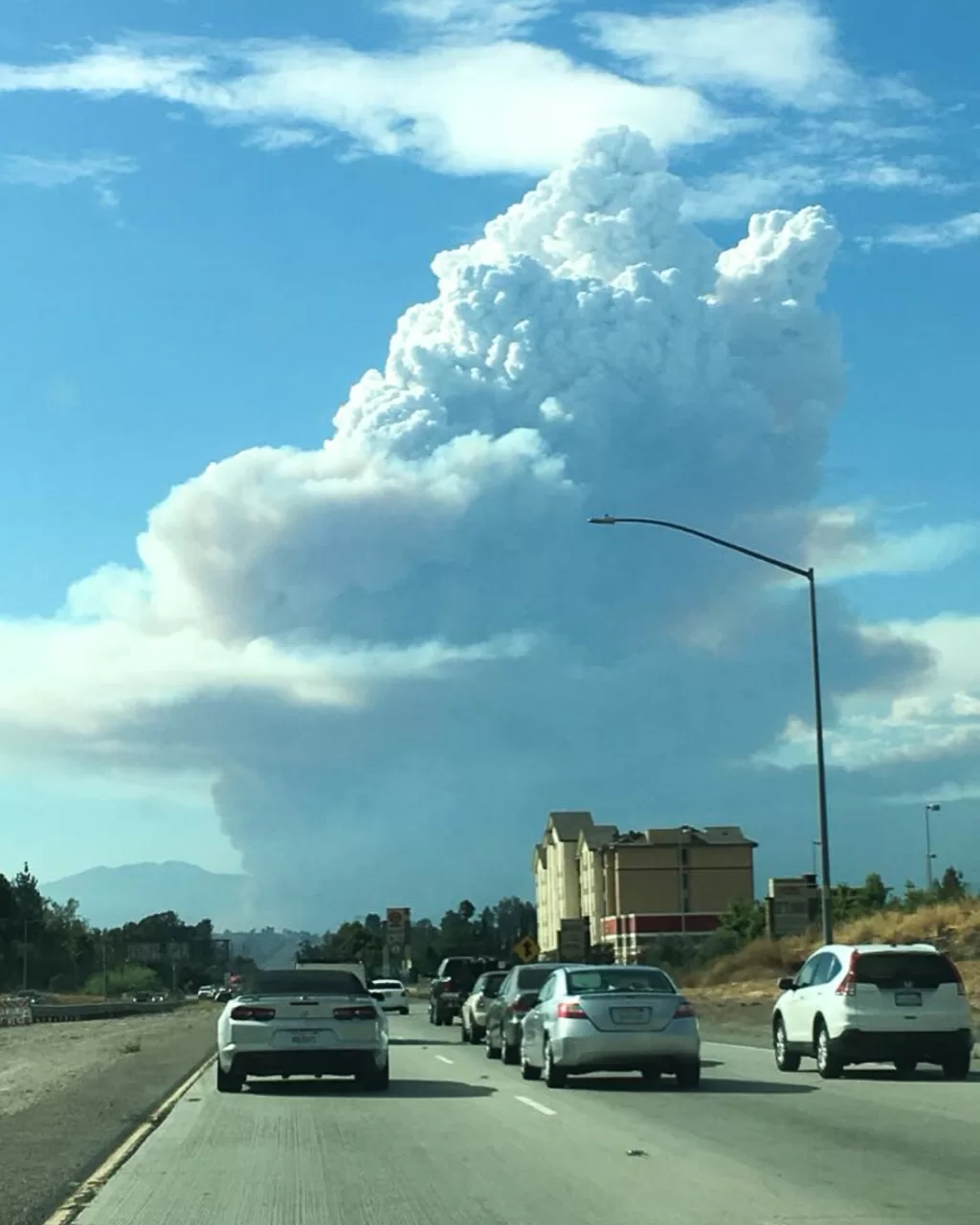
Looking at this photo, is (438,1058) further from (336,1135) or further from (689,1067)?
(336,1135)

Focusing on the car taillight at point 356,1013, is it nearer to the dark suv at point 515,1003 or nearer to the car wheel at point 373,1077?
the car wheel at point 373,1077

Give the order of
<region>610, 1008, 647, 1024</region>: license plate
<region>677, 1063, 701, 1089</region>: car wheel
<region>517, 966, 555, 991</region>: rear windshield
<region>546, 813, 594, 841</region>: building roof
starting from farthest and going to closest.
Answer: <region>546, 813, 594, 841</region>: building roof < <region>517, 966, 555, 991</region>: rear windshield < <region>677, 1063, 701, 1089</region>: car wheel < <region>610, 1008, 647, 1024</region>: license plate

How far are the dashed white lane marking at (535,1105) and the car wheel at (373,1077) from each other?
2.04m

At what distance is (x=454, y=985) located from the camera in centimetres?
5216

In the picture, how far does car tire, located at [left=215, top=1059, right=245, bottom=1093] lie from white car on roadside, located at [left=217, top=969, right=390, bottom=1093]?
12 millimetres

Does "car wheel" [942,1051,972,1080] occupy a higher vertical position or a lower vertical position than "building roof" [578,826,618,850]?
lower

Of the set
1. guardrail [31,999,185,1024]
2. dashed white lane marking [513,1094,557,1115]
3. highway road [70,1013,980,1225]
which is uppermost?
dashed white lane marking [513,1094,557,1115]

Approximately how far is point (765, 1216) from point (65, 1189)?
5225 millimetres

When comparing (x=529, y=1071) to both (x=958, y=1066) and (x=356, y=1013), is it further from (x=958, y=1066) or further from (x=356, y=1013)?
(x=958, y=1066)

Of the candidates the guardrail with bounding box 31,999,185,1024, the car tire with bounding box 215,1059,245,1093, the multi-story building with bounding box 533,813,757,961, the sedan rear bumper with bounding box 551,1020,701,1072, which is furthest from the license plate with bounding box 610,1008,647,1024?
the multi-story building with bounding box 533,813,757,961

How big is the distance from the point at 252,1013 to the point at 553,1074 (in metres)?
3.86

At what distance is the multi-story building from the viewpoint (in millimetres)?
117438

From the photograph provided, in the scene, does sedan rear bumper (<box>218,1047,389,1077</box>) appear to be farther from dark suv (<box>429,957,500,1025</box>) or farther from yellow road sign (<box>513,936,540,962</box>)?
yellow road sign (<box>513,936,540,962</box>)

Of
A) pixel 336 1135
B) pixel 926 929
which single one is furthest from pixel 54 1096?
pixel 926 929
